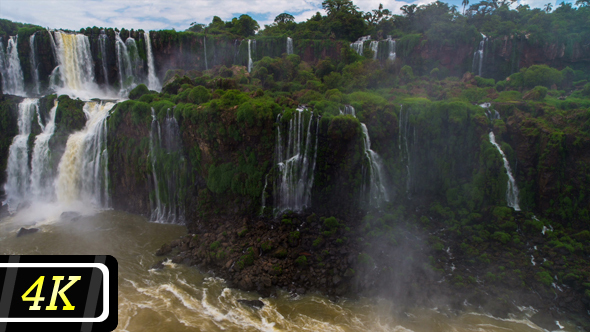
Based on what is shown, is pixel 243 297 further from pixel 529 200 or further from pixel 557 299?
pixel 529 200

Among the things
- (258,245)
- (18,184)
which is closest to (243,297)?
(258,245)

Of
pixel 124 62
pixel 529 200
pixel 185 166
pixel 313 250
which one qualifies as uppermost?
pixel 124 62

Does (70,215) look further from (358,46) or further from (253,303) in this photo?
(358,46)

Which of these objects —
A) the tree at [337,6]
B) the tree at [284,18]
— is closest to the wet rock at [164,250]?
the tree at [337,6]

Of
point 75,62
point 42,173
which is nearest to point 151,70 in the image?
A: point 75,62

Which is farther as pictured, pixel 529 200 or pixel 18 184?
pixel 18 184

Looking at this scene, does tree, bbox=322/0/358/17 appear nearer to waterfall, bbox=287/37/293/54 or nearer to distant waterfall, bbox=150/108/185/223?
waterfall, bbox=287/37/293/54
